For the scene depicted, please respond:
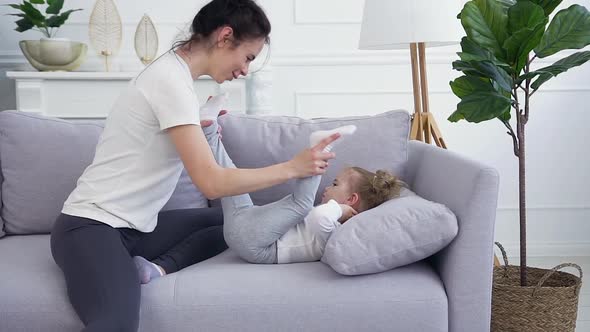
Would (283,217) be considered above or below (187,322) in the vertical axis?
above

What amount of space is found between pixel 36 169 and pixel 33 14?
4.68 feet

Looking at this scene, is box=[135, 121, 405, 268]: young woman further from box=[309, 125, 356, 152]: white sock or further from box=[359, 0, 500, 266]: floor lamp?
box=[359, 0, 500, 266]: floor lamp

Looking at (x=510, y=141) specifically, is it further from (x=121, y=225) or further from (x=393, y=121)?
(x=121, y=225)

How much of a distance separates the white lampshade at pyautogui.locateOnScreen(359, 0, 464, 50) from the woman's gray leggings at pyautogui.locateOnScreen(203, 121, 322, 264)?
Result: 117 centimetres

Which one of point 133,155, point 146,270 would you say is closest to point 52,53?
point 133,155

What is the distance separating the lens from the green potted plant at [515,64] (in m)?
2.16

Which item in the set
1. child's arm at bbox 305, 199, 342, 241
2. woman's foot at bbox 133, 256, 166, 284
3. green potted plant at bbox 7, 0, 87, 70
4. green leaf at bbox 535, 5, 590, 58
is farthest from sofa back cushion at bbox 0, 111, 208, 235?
green leaf at bbox 535, 5, 590, 58

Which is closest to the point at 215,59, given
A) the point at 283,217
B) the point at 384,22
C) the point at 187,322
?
the point at 283,217

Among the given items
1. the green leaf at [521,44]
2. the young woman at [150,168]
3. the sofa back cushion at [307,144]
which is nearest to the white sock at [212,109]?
the young woman at [150,168]

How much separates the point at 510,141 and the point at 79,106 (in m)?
2.25

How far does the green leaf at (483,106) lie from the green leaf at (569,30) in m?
0.22

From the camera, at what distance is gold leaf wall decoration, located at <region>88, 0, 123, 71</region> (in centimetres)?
369

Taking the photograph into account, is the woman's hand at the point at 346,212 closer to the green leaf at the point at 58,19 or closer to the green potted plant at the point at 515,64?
the green potted plant at the point at 515,64

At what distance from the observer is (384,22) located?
3012 mm
